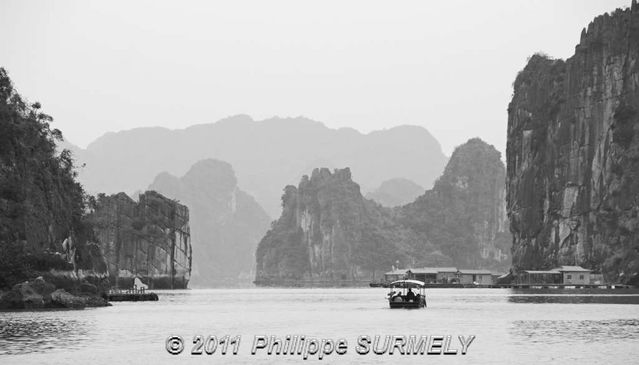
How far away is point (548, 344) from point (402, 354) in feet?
34.8

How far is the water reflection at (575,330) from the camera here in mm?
67400

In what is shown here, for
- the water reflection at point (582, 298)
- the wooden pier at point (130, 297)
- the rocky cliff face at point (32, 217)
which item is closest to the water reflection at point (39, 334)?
the rocky cliff face at point (32, 217)

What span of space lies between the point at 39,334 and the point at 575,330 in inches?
1457

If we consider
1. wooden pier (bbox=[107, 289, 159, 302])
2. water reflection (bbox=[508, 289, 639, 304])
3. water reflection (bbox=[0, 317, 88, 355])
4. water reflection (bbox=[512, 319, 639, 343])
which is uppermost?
water reflection (bbox=[508, 289, 639, 304])

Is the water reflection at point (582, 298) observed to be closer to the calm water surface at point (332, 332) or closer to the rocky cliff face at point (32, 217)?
the calm water surface at point (332, 332)

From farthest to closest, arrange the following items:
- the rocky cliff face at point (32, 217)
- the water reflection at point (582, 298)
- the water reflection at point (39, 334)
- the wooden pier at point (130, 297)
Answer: the wooden pier at point (130, 297) < the water reflection at point (582, 298) < the rocky cliff face at point (32, 217) < the water reflection at point (39, 334)

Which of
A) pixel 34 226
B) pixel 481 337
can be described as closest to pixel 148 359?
pixel 481 337

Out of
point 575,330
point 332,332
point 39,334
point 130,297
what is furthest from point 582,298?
point 39,334

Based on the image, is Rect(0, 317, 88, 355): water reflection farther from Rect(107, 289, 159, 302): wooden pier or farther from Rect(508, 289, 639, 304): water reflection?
Rect(508, 289, 639, 304): water reflection

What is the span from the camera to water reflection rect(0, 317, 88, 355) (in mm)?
61500

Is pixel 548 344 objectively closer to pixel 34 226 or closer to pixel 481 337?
pixel 481 337

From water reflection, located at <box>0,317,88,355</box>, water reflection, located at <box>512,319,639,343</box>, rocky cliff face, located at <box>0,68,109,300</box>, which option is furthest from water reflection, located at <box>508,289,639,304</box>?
water reflection, located at <box>0,317,88,355</box>

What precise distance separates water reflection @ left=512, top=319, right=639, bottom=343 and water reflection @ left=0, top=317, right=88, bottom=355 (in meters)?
29.1

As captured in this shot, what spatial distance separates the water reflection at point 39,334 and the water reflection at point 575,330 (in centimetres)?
2912
